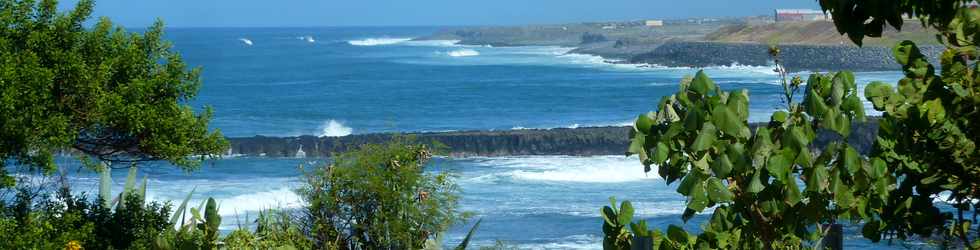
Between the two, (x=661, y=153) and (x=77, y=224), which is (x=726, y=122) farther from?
(x=77, y=224)

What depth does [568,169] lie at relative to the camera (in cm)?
3272

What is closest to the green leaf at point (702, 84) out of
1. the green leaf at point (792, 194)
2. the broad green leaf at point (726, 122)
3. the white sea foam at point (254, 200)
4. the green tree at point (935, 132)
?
the broad green leaf at point (726, 122)

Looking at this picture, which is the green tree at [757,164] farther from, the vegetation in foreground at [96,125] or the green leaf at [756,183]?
the vegetation in foreground at [96,125]

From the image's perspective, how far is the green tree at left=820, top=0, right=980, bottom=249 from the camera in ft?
12.7

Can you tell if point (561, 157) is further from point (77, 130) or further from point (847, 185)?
point (847, 185)

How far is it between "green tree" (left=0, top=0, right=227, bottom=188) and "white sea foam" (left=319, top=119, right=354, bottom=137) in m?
38.7

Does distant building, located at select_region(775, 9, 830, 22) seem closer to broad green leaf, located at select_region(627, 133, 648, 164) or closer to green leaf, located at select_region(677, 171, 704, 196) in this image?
broad green leaf, located at select_region(627, 133, 648, 164)

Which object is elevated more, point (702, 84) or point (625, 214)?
point (702, 84)

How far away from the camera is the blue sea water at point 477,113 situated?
24.2 m

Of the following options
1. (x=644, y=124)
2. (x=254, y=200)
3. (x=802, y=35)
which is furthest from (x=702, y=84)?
(x=802, y=35)

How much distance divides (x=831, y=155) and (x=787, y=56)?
90295mm

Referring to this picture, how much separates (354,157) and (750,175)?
23.4 feet

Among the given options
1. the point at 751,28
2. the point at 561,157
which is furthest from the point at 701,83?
the point at 751,28

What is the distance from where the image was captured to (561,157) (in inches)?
1465
